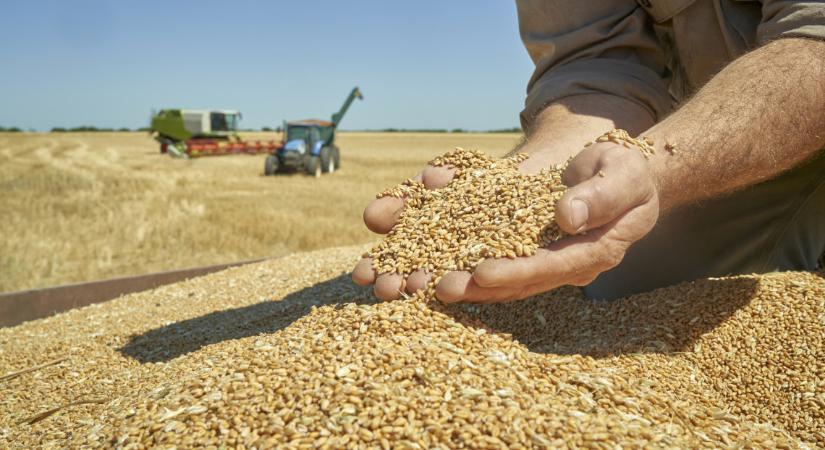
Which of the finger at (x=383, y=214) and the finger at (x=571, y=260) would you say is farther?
the finger at (x=383, y=214)

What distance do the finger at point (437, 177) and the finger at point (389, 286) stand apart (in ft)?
1.73

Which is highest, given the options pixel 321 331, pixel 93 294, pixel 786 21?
pixel 786 21

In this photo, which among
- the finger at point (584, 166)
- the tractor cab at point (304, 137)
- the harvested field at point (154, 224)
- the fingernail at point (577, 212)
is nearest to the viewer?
the fingernail at point (577, 212)

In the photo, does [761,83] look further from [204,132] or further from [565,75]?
[204,132]

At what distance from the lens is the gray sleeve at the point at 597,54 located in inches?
105

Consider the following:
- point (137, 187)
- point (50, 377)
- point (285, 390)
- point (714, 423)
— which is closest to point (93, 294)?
point (50, 377)

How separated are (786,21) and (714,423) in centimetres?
137

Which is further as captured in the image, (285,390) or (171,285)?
(171,285)

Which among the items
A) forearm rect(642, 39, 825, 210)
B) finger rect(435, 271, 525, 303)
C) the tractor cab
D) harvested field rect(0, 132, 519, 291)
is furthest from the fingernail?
the tractor cab

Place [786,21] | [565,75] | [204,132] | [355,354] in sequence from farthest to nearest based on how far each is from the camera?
[204,132] → [565,75] → [786,21] → [355,354]

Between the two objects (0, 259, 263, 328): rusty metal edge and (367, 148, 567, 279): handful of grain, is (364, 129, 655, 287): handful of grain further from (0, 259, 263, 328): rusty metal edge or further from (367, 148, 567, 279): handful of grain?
(0, 259, 263, 328): rusty metal edge

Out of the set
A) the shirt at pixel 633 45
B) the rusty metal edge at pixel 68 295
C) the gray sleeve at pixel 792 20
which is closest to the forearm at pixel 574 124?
the shirt at pixel 633 45

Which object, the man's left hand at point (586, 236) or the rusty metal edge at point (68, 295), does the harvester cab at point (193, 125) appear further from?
the man's left hand at point (586, 236)

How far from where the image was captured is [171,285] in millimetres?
3840
